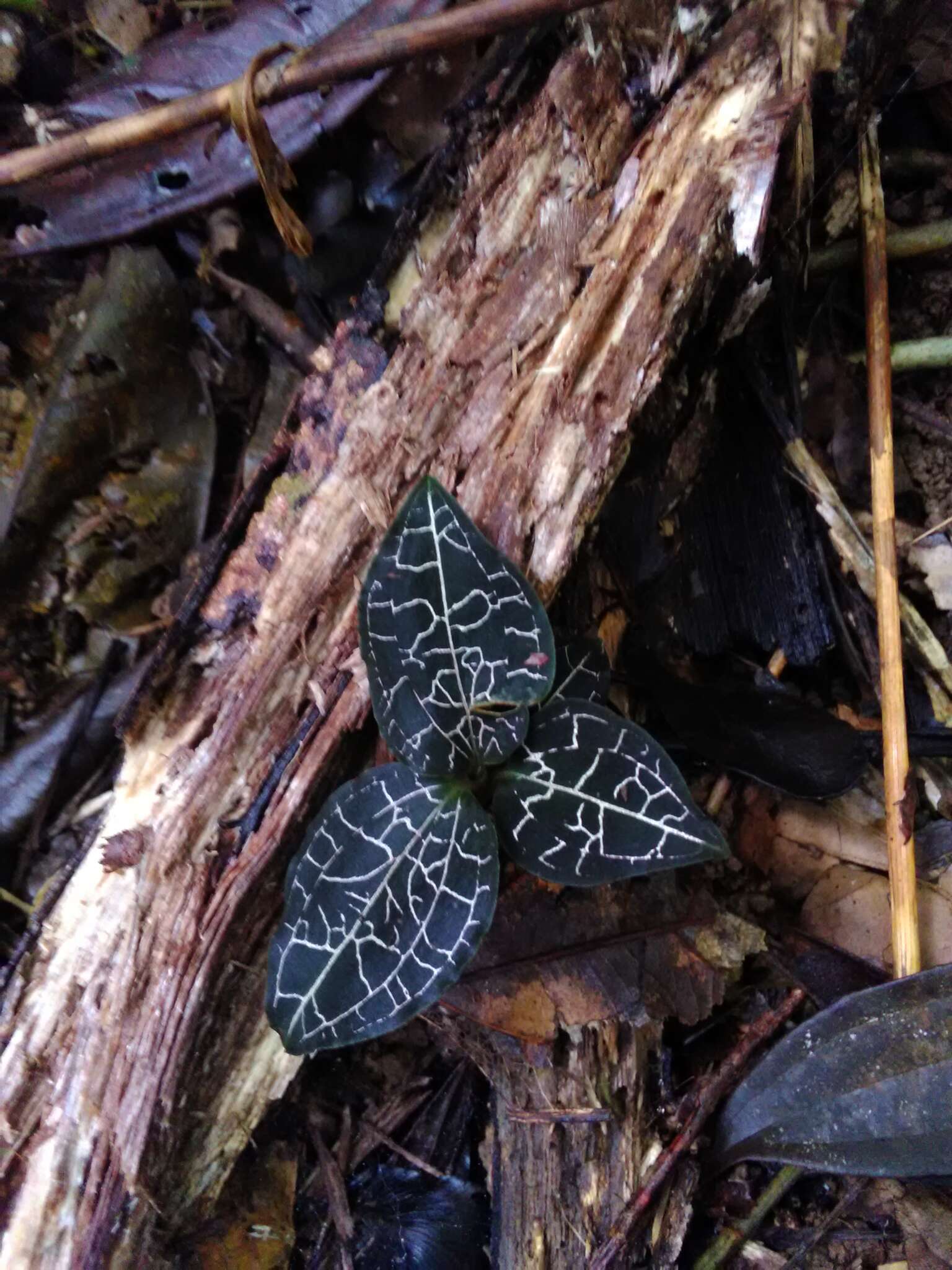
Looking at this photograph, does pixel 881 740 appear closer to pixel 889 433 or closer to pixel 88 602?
pixel 889 433

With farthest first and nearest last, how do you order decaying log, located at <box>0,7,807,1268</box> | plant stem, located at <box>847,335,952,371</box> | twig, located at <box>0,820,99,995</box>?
plant stem, located at <box>847,335,952,371</box>
twig, located at <box>0,820,99,995</box>
decaying log, located at <box>0,7,807,1268</box>

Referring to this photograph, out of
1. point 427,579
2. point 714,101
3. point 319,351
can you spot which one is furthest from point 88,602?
point 714,101

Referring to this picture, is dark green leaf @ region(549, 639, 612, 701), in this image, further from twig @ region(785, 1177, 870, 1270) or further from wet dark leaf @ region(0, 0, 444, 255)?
wet dark leaf @ region(0, 0, 444, 255)

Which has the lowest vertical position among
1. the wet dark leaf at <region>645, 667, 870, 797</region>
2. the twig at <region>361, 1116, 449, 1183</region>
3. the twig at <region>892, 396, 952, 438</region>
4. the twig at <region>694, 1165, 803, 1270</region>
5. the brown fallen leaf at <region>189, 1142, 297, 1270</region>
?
the brown fallen leaf at <region>189, 1142, 297, 1270</region>

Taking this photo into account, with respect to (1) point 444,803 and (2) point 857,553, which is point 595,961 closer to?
(1) point 444,803

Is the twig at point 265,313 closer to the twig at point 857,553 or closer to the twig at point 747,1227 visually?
the twig at point 857,553

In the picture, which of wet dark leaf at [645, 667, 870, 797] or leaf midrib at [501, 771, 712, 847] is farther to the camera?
wet dark leaf at [645, 667, 870, 797]

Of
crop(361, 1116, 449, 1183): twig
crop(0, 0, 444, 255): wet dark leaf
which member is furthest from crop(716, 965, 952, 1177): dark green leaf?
crop(0, 0, 444, 255): wet dark leaf

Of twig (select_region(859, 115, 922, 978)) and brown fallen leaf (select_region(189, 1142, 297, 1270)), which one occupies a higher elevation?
twig (select_region(859, 115, 922, 978))
